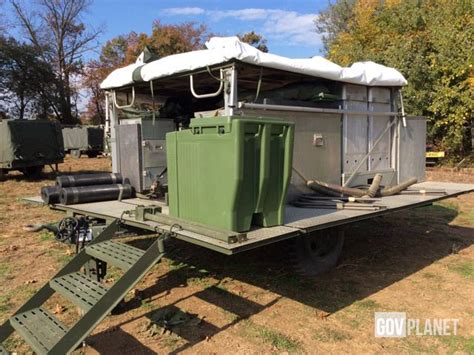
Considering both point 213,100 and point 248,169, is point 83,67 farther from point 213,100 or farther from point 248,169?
point 248,169

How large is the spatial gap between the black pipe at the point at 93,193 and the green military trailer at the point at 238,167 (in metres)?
0.07

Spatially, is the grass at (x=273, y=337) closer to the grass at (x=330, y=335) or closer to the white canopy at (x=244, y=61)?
the grass at (x=330, y=335)

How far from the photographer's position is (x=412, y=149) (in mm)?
6211

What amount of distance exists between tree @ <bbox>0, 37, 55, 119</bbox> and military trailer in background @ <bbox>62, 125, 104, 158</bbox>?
420 inches

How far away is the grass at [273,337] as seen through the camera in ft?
10.7

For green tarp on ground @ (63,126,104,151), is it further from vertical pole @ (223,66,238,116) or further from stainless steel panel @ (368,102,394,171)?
vertical pole @ (223,66,238,116)

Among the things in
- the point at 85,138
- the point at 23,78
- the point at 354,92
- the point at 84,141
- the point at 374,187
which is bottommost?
the point at 374,187

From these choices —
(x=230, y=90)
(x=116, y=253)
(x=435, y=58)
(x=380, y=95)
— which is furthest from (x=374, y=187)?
(x=435, y=58)

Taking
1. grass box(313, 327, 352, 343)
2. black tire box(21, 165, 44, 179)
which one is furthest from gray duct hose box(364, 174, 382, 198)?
black tire box(21, 165, 44, 179)

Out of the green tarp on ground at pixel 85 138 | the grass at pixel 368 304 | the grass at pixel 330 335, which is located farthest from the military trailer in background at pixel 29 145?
the grass at pixel 330 335

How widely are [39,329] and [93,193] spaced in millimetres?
2033

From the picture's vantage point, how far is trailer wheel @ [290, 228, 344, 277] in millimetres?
4402

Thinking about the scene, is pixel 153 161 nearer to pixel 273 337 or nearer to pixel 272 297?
pixel 272 297

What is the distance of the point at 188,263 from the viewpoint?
5.14 metres
